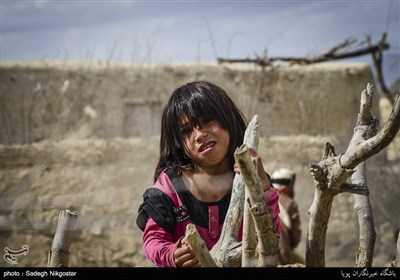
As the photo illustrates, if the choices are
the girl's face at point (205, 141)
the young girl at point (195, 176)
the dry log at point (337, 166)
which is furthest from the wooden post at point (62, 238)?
the dry log at point (337, 166)

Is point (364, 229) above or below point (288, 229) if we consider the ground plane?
below

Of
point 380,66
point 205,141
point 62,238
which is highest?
point 380,66

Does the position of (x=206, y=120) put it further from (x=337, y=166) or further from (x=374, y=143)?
(x=374, y=143)

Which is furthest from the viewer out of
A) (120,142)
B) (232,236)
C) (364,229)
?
(120,142)

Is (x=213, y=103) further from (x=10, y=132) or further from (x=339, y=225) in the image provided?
(x=10, y=132)

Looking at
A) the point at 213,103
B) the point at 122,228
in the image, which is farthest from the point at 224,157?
the point at 122,228

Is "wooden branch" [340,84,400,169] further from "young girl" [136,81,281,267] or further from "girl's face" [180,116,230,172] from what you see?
"girl's face" [180,116,230,172]

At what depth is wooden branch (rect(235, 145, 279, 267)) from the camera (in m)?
1.74

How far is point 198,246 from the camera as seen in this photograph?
1771 millimetres

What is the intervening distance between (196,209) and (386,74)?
8.73 m

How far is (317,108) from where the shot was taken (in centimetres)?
1066

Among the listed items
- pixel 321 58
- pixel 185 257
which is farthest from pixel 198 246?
pixel 321 58

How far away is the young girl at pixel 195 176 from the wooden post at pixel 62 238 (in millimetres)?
268

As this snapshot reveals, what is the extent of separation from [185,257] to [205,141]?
0.42 m
